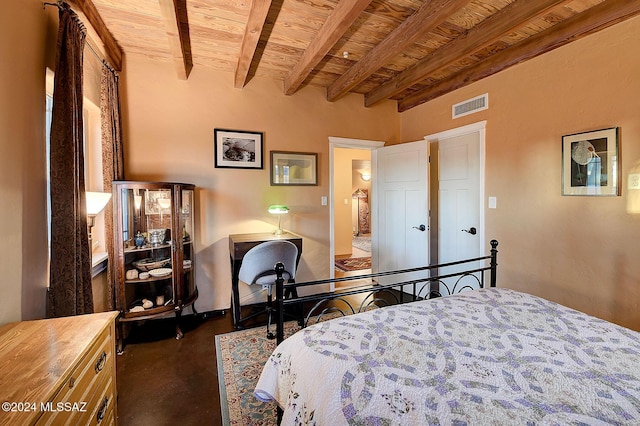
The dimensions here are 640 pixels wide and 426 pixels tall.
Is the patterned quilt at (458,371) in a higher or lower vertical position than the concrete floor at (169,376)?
higher

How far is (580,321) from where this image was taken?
1367mm

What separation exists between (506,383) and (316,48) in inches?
98.3

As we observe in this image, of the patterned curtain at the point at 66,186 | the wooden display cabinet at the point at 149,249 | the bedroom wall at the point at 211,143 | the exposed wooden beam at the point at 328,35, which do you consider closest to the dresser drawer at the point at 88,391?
the patterned curtain at the point at 66,186

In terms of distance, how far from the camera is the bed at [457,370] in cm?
83

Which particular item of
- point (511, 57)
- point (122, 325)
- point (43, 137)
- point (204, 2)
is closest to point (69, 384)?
point (43, 137)

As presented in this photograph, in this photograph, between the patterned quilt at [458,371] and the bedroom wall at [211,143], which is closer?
the patterned quilt at [458,371]

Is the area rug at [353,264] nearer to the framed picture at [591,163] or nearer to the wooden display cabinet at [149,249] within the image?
the wooden display cabinet at [149,249]

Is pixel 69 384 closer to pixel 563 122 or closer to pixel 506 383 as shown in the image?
pixel 506 383

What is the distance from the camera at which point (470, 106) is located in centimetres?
304

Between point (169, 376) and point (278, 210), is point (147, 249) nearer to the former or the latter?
point (169, 376)

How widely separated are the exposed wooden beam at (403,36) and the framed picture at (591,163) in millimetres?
1433

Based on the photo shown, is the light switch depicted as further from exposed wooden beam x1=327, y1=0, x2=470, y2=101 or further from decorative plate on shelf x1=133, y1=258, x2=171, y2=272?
decorative plate on shelf x1=133, y1=258, x2=171, y2=272

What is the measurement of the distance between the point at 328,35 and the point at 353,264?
156 inches

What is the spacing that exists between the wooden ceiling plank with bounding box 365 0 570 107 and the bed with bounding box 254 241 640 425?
1898 mm
